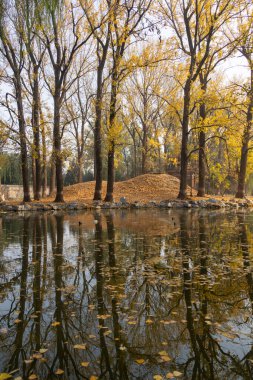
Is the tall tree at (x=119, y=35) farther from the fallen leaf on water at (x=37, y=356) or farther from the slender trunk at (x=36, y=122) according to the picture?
the fallen leaf on water at (x=37, y=356)

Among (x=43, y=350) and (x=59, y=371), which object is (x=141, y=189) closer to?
(x=43, y=350)

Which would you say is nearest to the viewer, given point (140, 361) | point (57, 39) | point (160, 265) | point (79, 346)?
point (140, 361)

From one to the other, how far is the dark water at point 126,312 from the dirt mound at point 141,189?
52.7 ft

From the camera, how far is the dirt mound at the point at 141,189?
24086 mm

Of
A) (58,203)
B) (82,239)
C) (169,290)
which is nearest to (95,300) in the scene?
Result: (169,290)

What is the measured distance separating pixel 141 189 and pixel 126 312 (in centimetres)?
2261

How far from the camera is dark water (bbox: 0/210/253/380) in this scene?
295 centimetres

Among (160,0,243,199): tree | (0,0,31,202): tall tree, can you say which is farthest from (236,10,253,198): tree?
(0,0,31,202): tall tree

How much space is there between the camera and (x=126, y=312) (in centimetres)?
407

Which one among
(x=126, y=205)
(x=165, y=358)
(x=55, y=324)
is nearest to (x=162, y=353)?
(x=165, y=358)

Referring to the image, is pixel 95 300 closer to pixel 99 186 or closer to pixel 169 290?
pixel 169 290

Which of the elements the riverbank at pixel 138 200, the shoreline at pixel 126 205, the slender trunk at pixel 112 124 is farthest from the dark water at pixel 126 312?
the slender trunk at pixel 112 124

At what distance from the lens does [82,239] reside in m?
9.18

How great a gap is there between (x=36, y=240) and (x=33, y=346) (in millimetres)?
5959
